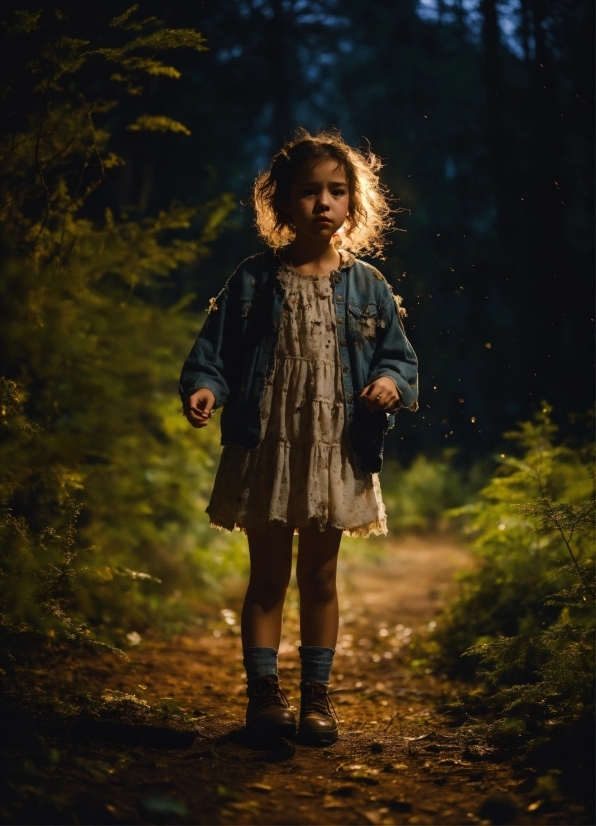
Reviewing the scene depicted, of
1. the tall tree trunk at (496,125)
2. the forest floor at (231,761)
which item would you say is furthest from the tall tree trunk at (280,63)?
the forest floor at (231,761)

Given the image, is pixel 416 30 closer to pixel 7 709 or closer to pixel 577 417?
pixel 577 417

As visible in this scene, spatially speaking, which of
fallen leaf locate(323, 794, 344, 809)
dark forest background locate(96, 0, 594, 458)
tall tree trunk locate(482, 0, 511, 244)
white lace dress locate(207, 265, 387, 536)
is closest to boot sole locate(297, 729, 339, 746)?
fallen leaf locate(323, 794, 344, 809)

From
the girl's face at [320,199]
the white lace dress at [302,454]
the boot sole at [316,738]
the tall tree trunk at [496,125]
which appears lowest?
the boot sole at [316,738]

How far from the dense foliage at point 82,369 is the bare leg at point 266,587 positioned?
2.11 feet

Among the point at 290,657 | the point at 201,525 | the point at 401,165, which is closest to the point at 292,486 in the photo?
the point at 290,657

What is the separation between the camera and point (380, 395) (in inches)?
111

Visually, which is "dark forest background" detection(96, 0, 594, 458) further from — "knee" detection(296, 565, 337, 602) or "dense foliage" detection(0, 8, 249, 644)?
"knee" detection(296, 565, 337, 602)

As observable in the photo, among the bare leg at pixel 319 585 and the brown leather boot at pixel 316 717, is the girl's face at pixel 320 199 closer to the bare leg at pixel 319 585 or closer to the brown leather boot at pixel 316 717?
the bare leg at pixel 319 585

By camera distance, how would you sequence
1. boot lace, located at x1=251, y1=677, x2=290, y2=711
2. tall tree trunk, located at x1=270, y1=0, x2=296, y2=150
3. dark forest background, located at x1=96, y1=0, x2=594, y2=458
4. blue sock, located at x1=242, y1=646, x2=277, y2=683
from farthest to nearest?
1. tall tree trunk, located at x1=270, y1=0, x2=296, y2=150
2. dark forest background, located at x1=96, y1=0, x2=594, y2=458
3. blue sock, located at x1=242, y1=646, x2=277, y2=683
4. boot lace, located at x1=251, y1=677, x2=290, y2=711

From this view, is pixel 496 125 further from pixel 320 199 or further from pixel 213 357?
pixel 213 357

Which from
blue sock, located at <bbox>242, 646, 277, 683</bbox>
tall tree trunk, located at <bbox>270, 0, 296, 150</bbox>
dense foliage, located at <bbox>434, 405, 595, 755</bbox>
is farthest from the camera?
tall tree trunk, located at <bbox>270, 0, 296, 150</bbox>

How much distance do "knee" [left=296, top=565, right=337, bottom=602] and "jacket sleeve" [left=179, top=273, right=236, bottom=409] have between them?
0.80 m

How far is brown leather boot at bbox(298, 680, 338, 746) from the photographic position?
9.17ft

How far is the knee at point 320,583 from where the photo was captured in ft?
9.80
